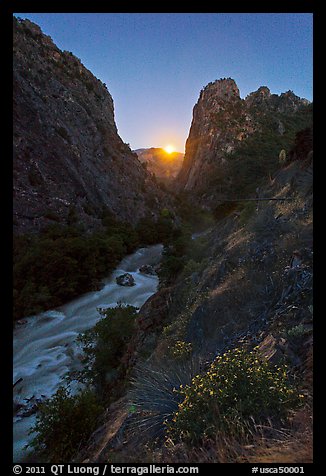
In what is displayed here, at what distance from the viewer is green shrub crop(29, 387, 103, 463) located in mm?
6445

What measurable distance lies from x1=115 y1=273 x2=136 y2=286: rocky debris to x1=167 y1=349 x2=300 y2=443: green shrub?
61.6 feet

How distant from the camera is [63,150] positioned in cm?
3506

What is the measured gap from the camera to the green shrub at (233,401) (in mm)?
3059

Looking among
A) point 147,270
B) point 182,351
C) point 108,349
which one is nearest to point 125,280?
point 147,270

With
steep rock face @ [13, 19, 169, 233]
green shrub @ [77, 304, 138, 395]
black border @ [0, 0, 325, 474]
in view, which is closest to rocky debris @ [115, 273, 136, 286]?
green shrub @ [77, 304, 138, 395]

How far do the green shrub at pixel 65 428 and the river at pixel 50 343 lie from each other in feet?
5.21

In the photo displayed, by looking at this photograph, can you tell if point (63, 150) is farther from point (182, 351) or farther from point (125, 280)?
point (182, 351)

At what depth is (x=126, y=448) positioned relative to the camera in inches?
153

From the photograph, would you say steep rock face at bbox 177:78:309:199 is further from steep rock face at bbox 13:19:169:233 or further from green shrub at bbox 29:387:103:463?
green shrub at bbox 29:387:103:463

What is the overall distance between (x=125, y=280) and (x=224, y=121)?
69129 mm

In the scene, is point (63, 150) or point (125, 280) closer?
point (125, 280)
